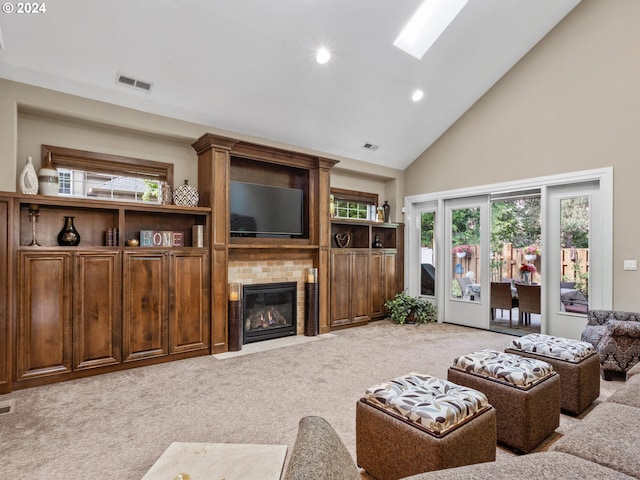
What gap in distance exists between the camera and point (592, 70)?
455cm

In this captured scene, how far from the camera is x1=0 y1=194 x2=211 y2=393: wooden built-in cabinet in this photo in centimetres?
323

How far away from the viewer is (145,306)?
153 inches

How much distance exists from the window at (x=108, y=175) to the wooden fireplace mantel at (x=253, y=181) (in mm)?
543

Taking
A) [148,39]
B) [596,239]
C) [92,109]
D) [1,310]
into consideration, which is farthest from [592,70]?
[1,310]

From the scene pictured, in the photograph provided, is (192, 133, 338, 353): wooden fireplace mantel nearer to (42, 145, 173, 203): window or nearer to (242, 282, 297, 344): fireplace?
(242, 282, 297, 344): fireplace

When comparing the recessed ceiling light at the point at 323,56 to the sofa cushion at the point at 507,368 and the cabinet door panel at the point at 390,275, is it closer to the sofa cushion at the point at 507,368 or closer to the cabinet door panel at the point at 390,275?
the cabinet door panel at the point at 390,275

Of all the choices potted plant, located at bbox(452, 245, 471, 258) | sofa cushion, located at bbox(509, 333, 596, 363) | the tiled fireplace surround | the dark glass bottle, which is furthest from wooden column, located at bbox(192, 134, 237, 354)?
potted plant, located at bbox(452, 245, 471, 258)

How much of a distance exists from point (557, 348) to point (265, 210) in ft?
12.0

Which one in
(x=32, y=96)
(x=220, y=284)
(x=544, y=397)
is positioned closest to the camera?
(x=544, y=397)

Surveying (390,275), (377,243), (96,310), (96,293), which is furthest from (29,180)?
(390,275)

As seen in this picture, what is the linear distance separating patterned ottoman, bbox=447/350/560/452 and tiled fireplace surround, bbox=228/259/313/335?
3.08 metres

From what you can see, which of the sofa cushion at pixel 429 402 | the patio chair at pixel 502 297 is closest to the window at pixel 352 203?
the patio chair at pixel 502 297

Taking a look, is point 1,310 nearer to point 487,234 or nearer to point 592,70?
point 487,234

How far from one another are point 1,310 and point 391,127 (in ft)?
17.5
